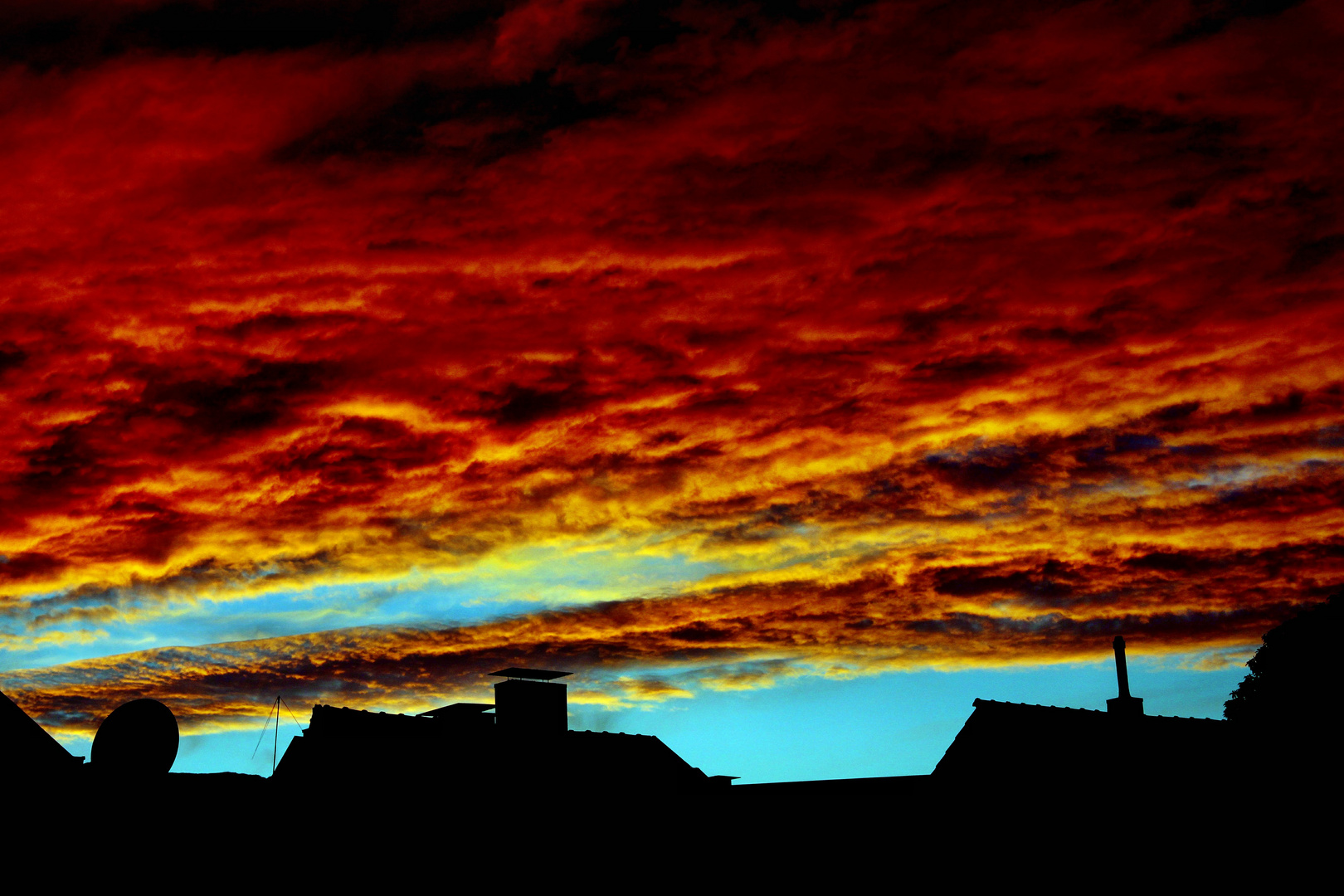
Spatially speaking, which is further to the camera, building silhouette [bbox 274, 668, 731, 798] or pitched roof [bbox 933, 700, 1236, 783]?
building silhouette [bbox 274, 668, 731, 798]

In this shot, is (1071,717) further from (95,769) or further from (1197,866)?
(95,769)

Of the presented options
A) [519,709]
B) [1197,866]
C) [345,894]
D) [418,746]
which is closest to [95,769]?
[345,894]

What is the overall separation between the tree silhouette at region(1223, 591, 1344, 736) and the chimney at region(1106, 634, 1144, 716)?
1521 centimetres

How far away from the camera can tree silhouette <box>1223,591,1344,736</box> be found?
44.8 meters

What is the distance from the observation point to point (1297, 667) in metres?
47.6

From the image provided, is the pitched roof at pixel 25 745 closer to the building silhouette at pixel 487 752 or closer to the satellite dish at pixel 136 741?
the satellite dish at pixel 136 741

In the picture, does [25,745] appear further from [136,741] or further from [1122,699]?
[1122,699]

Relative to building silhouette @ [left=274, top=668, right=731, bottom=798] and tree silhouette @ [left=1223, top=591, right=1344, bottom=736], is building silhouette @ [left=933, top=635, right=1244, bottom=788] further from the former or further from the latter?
tree silhouette @ [left=1223, top=591, right=1344, bottom=736]

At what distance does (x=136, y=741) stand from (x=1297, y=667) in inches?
1711

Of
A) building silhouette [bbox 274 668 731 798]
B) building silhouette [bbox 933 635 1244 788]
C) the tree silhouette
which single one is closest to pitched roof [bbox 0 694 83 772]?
building silhouette [bbox 274 668 731 798]

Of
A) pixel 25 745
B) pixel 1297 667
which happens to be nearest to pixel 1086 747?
pixel 25 745

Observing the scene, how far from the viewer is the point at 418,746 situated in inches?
1358

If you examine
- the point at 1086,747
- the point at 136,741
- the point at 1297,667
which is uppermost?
the point at 1297,667

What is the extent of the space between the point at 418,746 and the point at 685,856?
32.0 ft
